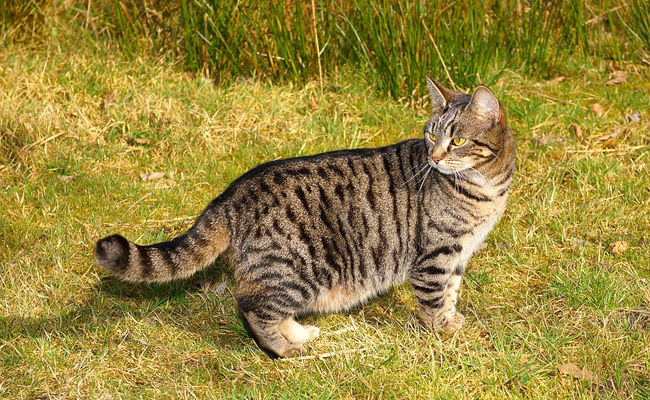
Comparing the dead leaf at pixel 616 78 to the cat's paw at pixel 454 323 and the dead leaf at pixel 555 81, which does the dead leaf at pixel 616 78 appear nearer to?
the dead leaf at pixel 555 81

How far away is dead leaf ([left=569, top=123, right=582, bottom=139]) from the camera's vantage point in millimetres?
5954

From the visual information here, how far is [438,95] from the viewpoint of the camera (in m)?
4.22

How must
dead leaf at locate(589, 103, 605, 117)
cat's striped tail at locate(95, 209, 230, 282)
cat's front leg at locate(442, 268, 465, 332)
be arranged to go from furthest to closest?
1. dead leaf at locate(589, 103, 605, 117)
2. cat's front leg at locate(442, 268, 465, 332)
3. cat's striped tail at locate(95, 209, 230, 282)

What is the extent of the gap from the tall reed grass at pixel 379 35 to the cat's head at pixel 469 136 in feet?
6.33

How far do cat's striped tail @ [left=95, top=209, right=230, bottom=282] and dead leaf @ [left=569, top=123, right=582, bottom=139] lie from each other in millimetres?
3440

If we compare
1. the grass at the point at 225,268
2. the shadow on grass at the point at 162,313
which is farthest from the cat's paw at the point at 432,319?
the shadow on grass at the point at 162,313

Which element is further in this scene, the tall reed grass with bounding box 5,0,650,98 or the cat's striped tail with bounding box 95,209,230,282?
the tall reed grass with bounding box 5,0,650,98

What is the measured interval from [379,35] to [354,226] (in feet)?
8.72

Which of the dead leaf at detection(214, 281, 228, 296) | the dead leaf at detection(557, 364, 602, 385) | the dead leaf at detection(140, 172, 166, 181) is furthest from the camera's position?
the dead leaf at detection(140, 172, 166, 181)

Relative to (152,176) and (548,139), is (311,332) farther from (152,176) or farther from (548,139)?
(548,139)

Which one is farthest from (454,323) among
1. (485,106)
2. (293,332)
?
(485,106)

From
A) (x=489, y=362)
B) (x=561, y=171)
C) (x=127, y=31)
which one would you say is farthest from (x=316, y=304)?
(x=127, y=31)

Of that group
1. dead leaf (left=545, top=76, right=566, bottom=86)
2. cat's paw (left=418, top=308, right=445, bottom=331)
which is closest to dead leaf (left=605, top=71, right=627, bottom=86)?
dead leaf (left=545, top=76, right=566, bottom=86)

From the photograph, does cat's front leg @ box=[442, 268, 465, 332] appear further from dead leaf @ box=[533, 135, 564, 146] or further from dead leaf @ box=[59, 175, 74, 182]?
dead leaf @ box=[59, 175, 74, 182]
